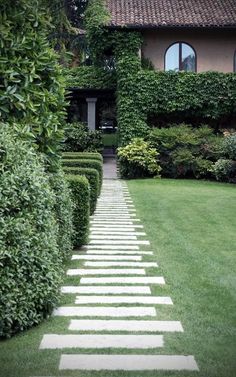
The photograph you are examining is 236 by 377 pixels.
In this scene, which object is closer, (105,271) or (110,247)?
(105,271)

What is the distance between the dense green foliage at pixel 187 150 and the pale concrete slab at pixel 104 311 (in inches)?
660

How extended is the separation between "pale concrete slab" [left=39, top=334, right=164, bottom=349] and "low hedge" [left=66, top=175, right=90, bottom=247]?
4.12 meters

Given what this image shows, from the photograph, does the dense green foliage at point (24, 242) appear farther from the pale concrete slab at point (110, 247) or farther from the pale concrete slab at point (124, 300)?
the pale concrete slab at point (110, 247)

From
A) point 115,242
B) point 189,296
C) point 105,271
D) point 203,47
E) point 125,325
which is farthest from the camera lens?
point 203,47

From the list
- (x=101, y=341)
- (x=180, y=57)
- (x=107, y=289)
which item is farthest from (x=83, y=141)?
(x=101, y=341)

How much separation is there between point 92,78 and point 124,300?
74.3 ft

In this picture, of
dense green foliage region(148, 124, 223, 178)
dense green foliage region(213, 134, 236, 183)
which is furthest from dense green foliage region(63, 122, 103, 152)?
dense green foliage region(213, 134, 236, 183)

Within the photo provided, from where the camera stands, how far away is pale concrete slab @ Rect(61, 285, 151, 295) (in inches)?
260

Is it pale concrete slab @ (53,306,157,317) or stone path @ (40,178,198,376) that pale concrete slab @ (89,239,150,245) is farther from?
pale concrete slab @ (53,306,157,317)

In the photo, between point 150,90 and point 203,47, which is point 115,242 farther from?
point 203,47

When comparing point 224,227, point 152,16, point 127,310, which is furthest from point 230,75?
point 127,310

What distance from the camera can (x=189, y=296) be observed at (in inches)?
255

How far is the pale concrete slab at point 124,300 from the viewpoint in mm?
6207

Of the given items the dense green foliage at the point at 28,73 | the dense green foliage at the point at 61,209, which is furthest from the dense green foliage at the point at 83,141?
the dense green foliage at the point at 28,73
